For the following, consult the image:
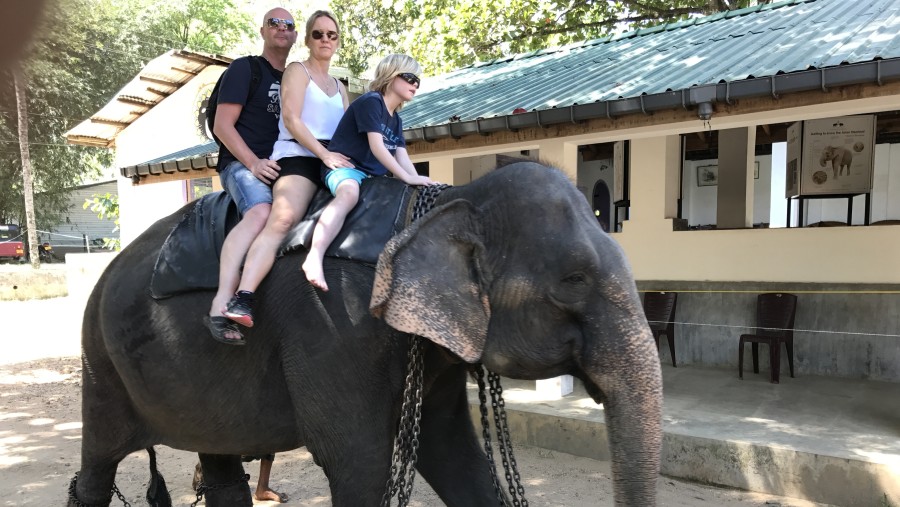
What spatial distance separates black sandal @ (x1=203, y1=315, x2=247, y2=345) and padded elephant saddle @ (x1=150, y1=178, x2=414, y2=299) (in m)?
0.20

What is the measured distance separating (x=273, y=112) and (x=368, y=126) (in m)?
0.58

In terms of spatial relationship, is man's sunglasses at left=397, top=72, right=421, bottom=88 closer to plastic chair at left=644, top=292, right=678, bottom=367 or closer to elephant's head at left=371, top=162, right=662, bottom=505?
elephant's head at left=371, top=162, right=662, bottom=505

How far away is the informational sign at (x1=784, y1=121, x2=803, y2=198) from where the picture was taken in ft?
28.2

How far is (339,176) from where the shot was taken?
2.47 m

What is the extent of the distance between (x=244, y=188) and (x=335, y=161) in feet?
1.29

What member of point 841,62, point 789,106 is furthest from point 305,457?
point 841,62

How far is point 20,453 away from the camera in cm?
582

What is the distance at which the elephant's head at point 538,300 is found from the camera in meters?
1.86

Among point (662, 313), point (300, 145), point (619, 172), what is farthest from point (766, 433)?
point (619, 172)

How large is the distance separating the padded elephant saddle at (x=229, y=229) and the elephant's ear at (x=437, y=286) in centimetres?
30

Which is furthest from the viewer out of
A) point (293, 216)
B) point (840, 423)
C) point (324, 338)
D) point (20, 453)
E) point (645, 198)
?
point (645, 198)

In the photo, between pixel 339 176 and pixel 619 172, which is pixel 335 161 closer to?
pixel 339 176

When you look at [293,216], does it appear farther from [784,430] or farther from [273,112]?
[784,430]

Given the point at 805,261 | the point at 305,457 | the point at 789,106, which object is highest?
the point at 789,106
